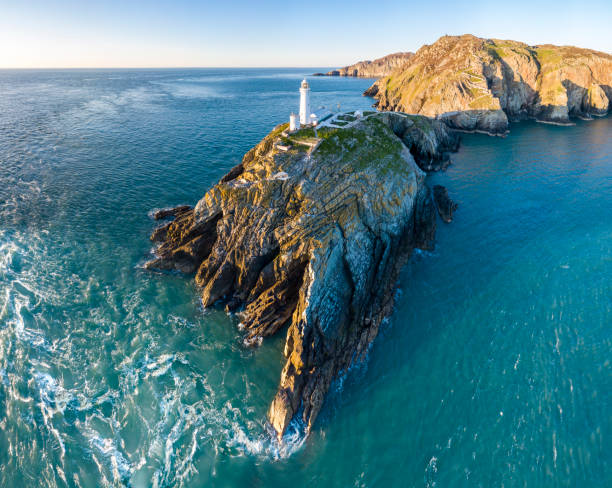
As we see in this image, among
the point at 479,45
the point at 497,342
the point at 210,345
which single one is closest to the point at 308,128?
the point at 210,345

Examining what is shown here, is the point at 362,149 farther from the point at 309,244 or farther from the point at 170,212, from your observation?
the point at 170,212

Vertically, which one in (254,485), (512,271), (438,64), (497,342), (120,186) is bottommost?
(254,485)

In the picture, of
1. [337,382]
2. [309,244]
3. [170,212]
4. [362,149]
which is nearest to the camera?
[337,382]

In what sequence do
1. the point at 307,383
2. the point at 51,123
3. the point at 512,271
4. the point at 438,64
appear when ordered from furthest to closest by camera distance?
the point at 438,64
the point at 51,123
the point at 512,271
the point at 307,383

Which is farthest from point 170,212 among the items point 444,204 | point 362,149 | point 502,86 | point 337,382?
point 502,86

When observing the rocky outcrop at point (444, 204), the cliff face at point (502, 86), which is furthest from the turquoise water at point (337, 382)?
the cliff face at point (502, 86)

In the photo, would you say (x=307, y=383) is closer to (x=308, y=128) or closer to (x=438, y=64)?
(x=308, y=128)

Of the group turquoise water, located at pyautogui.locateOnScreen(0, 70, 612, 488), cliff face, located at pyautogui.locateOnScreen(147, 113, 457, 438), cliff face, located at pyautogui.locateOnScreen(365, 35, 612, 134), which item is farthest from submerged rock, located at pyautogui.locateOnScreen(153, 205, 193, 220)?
cliff face, located at pyautogui.locateOnScreen(365, 35, 612, 134)
